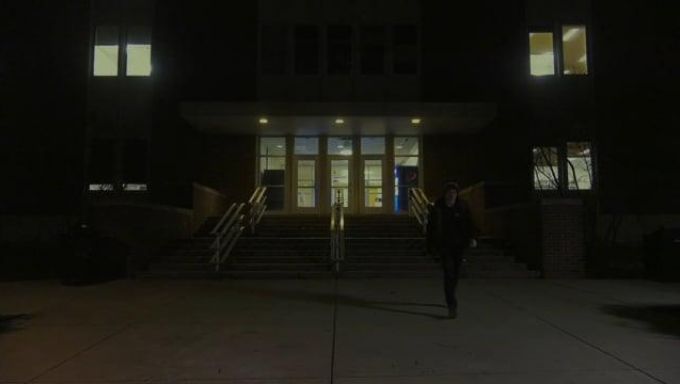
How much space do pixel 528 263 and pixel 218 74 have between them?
41.0 feet

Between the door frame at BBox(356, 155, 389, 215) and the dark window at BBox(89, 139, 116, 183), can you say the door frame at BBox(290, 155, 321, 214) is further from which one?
the dark window at BBox(89, 139, 116, 183)

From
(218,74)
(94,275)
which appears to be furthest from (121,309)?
(218,74)

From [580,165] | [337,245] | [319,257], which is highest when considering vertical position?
[580,165]

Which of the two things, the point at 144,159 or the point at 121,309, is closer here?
the point at 121,309

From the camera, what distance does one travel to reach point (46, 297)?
412 inches

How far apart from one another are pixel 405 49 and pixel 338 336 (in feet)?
52.7

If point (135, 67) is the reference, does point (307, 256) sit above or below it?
below

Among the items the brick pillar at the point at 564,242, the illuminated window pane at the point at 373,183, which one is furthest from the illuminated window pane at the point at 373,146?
the brick pillar at the point at 564,242

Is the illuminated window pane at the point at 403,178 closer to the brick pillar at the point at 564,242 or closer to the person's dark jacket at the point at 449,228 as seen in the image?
the brick pillar at the point at 564,242

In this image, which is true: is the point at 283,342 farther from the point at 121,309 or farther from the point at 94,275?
the point at 94,275

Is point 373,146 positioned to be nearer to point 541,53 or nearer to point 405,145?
point 405,145

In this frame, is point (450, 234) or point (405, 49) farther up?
point (405, 49)

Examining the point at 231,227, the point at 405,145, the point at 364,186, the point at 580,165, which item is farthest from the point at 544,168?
the point at 231,227

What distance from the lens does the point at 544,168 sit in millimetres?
20188
